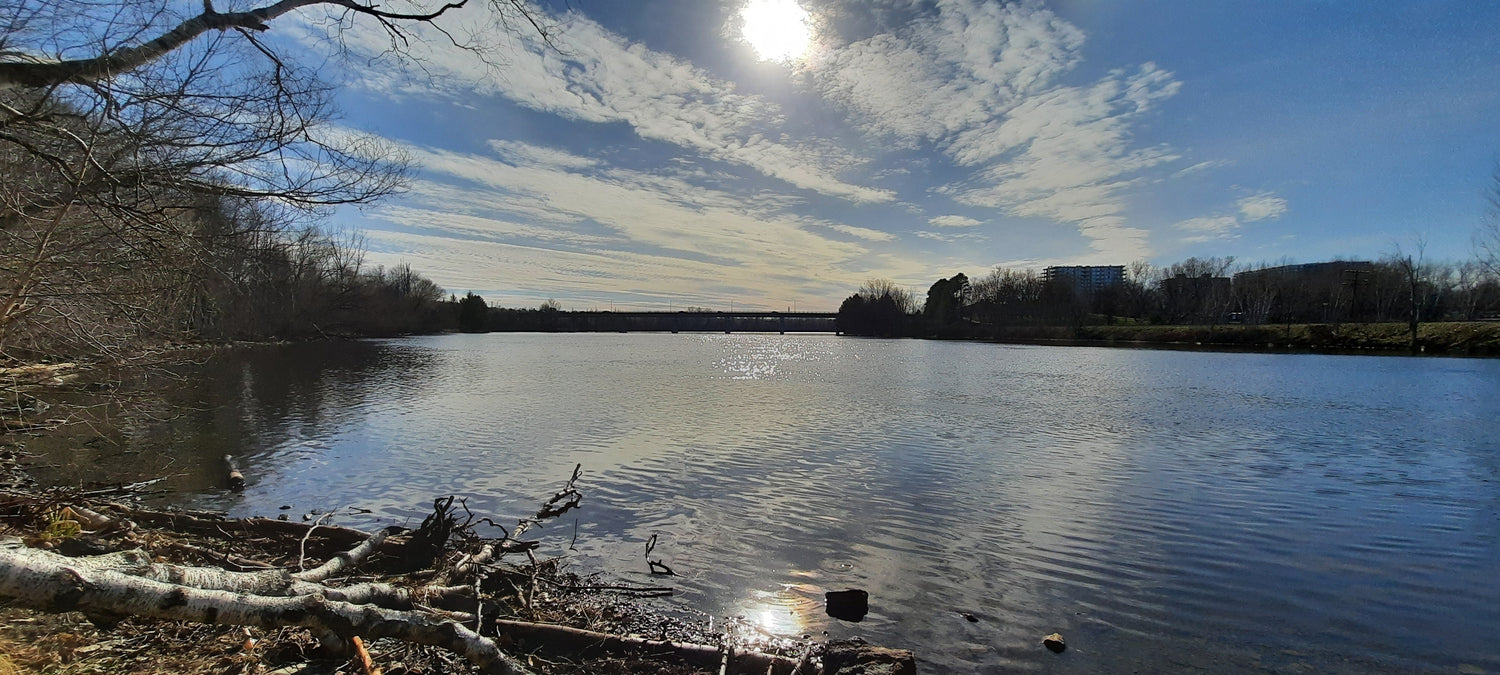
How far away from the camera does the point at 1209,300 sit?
10481 cm

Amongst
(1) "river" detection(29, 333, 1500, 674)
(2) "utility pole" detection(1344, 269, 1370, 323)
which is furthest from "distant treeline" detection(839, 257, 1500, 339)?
(1) "river" detection(29, 333, 1500, 674)

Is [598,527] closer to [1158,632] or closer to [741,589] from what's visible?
[741,589]

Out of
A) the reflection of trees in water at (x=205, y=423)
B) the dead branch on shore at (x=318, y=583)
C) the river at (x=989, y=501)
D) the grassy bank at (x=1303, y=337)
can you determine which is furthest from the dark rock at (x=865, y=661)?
the grassy bank at (x=1303, y=337)

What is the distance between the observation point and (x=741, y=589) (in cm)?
755

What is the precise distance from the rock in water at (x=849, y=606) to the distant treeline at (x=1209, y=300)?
87.5 m

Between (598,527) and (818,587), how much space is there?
401 cm

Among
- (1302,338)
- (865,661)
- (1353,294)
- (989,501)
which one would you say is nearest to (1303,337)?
(1302,338)

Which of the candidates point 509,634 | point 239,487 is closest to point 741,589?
point 509,634

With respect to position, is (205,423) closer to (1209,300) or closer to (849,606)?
(849,606)

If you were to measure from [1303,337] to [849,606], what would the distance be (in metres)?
92.6

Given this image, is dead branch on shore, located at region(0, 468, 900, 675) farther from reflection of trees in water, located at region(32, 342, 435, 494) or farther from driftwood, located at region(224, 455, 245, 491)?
driftwood, located at region(224, 455, 245, 491)

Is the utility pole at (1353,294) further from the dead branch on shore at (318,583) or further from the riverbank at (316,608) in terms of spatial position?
the dead branch on shore at (318,583)

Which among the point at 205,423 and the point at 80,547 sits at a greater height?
the point at 80,547

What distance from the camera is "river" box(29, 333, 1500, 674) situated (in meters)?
6.70
